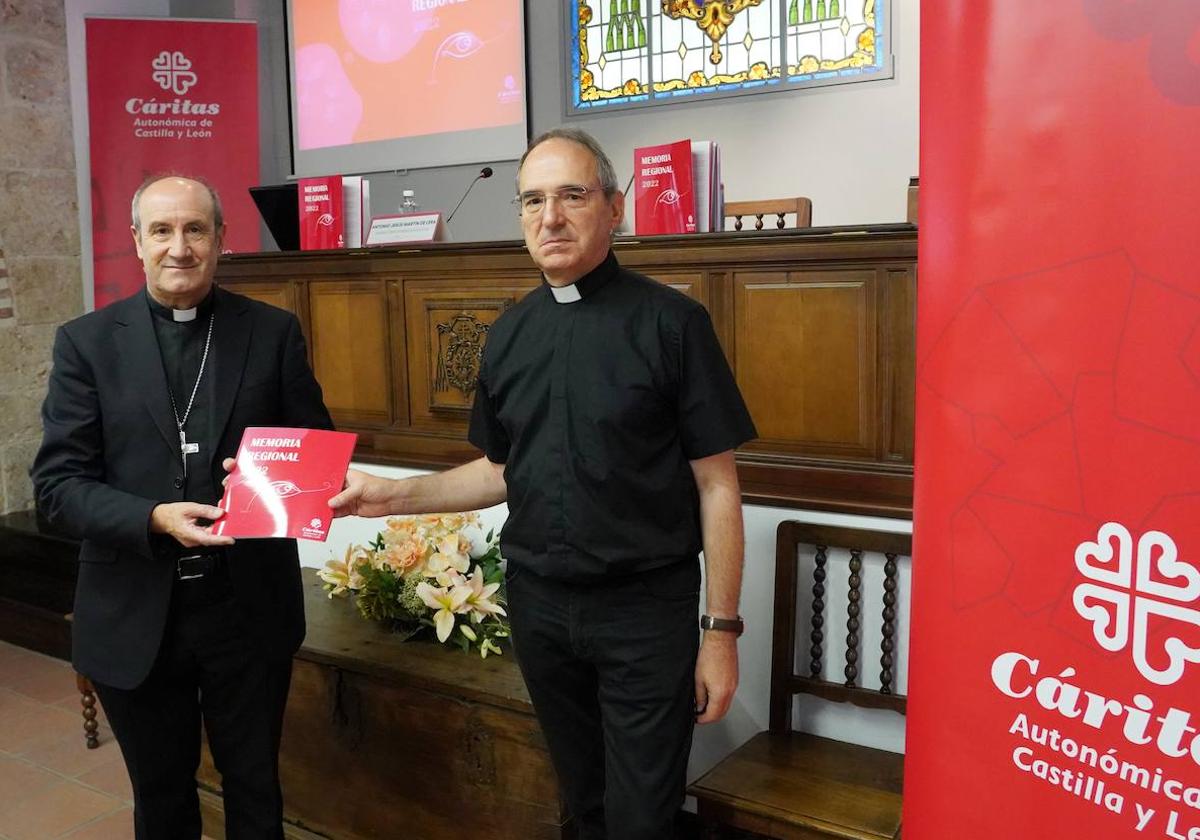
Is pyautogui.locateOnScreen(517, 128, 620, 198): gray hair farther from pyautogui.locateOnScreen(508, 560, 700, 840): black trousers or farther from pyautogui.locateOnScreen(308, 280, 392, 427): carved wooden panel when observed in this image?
pyautogui.locateOnScreen(308, 280, 392, 427): carved wooden panel

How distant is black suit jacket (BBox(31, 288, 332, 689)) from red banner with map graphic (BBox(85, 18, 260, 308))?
3.21m

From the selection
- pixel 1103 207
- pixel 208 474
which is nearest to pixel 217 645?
pixel 208 474

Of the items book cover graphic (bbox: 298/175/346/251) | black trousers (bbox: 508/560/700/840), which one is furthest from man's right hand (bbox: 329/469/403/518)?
book cover graphic (bbox: 298/175/346/251)

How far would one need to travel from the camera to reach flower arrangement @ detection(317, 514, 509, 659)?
2535mm

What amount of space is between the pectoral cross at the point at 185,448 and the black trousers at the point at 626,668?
59 centimetres

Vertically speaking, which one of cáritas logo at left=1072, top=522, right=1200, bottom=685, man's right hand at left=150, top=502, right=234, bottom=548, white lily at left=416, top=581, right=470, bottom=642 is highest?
cáritas logo at left=1072, top=522, right=1200, bottom=685

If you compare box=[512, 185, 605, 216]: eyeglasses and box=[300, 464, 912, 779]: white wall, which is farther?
box=[300, 464, 912, 779]: white wall

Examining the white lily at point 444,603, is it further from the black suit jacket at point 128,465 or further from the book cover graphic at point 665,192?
the book cover graphic at point 665,192

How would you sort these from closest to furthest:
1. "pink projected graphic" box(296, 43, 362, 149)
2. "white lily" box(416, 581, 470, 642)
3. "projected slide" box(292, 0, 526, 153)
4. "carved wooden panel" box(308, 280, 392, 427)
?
"white lily" box(416, 581, 470, 642) → "carved wooden panel" box(308, 280, 392, 427) → "projected slide" box(292, 0, 526, 153) → "pink projected graphic" box(296, 43, 362, 149)

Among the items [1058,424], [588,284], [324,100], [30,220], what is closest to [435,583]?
[588,284]

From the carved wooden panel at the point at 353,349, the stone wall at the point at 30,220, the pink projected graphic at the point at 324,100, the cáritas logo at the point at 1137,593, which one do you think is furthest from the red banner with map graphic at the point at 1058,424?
the pink projected graphic at the point at 324,100

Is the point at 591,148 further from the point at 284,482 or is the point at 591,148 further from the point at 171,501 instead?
the point at 171,501

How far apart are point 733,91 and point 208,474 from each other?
4066 mm

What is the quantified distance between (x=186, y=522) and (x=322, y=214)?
2.19 meters
